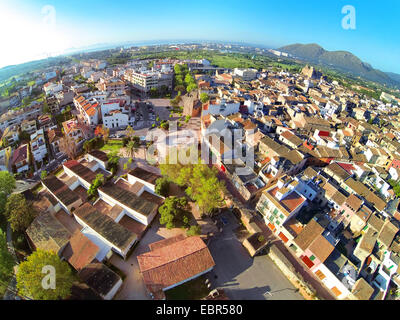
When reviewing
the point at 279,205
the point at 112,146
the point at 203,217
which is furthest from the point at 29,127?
the point at 279,205

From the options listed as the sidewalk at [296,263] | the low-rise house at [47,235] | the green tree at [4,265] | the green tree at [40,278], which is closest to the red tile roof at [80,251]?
the low-rise house at [47,235]

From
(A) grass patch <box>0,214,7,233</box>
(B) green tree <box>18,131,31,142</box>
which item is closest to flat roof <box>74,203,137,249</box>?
(A) grass patch <box>0,214,7,233</box>

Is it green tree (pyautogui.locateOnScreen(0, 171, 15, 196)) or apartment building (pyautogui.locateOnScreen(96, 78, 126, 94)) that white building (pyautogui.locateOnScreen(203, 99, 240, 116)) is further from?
green tree (pyautogui.locateOnScreen(0, 171, 15, 196))

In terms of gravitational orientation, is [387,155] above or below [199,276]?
above

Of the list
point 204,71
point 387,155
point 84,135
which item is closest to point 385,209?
point 387,155
